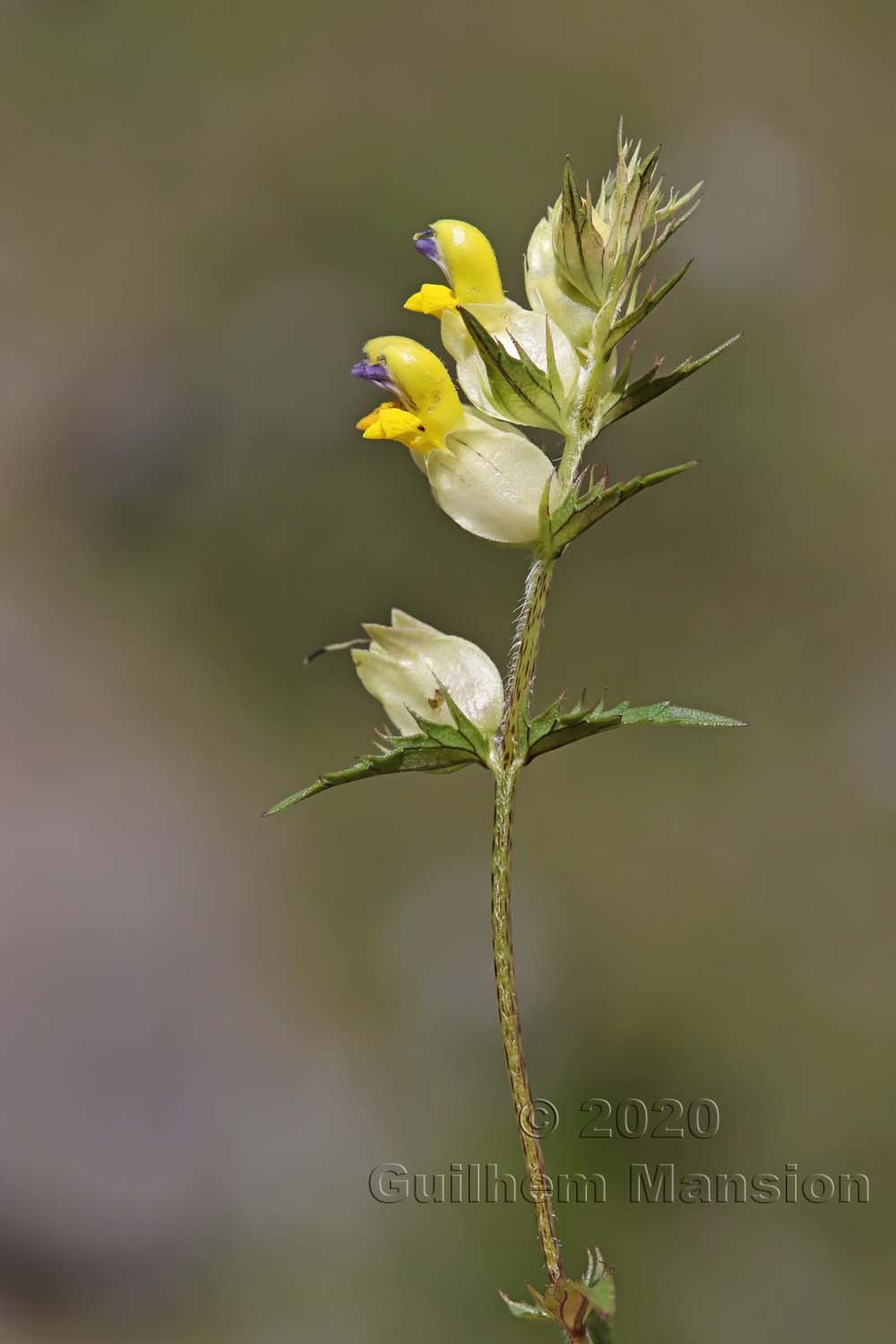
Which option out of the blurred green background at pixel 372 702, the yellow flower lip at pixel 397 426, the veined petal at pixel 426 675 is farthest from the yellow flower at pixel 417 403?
the blurred green background at pixel 372 702

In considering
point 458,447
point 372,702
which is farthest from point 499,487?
point 372,702

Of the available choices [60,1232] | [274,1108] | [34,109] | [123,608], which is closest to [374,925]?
[274,1108]

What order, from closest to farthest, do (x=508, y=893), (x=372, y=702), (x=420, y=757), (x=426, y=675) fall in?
(x=508, y=893) → (x=420, y=757) → (x=426, y=675) → (x=372, y=702)

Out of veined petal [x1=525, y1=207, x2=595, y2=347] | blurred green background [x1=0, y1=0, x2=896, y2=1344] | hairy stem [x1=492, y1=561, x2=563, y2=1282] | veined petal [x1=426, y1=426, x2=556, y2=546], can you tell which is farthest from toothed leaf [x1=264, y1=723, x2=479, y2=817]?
blurred green background [x1=0, y1=0, x2=896, y2=1344]

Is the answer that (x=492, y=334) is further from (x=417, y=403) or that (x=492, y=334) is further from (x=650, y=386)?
(x=650, y=386)

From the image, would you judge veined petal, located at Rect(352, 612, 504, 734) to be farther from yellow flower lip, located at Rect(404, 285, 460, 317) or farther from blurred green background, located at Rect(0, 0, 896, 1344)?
blurred green background, located at Rect(0, 0, 896, 1344)
